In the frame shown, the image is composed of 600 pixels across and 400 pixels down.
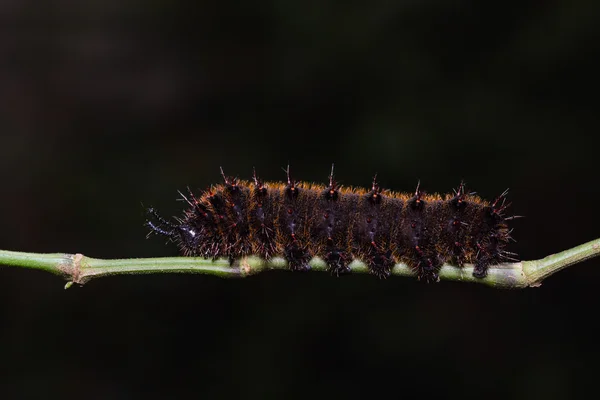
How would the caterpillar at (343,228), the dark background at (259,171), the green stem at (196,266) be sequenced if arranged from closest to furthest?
the green stem at (196,266)
the caterpillar at (343,228)
the dark background at (259,171)

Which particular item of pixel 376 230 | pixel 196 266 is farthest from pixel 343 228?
pixel 196 266

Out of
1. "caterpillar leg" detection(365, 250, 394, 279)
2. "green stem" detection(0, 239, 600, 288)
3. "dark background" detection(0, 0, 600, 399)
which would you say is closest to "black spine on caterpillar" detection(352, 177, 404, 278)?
"caterpillar leg" detection(365, 250, 394, 279)

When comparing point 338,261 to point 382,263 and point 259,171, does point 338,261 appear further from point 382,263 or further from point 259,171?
point 259,171

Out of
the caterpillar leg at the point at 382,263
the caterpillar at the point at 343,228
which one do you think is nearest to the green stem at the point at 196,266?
the caterpillar at the point at 343,228

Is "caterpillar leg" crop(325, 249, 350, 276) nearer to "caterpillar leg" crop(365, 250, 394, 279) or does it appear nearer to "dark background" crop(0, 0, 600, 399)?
"caterpillar leg" crop(365, 250, 394, 279)

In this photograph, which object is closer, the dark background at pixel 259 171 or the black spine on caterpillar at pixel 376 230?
the black spine on caterpillar at pixel 376 230

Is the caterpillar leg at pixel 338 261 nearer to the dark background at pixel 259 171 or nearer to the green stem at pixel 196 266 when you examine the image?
the green stem at pixel 196 266

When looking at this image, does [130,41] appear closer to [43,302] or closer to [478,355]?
[43,302]
